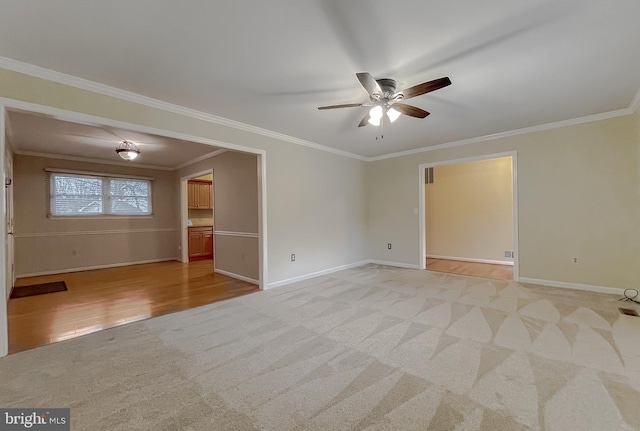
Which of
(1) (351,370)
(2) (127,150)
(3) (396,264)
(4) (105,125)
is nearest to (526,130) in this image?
(3) (396,264)

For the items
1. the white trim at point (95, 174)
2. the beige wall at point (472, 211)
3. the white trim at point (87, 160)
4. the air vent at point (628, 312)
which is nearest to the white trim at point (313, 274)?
the beige wall at point (472, 211)

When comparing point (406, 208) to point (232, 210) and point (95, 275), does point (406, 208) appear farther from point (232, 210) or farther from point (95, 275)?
point (95, 275)

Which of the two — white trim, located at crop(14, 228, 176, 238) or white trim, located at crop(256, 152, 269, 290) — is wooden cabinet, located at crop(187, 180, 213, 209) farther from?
white trim, located at crop(256, 152, 269, 290)

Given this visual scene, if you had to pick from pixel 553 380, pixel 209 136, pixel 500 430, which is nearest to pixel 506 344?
pixel 553 380

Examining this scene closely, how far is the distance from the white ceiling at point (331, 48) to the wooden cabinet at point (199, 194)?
189 inches

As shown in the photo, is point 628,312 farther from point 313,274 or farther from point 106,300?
point 106,300

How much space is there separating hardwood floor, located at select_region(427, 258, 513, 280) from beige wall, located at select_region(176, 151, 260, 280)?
374 cm

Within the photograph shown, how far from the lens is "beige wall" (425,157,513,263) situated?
6.08m

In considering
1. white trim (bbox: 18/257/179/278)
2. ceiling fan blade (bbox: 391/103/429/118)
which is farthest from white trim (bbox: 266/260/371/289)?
white trim (bbox: 18/257/179/278)

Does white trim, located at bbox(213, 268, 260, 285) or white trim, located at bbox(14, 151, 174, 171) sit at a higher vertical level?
white trim, located at bbox(14, 151, 174, 171)

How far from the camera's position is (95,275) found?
5.52 metres

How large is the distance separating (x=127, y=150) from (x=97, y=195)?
2.40m

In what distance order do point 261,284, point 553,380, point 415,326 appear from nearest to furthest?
point 553,380
point 415,326
point 261,284

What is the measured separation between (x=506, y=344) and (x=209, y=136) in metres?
4.08
